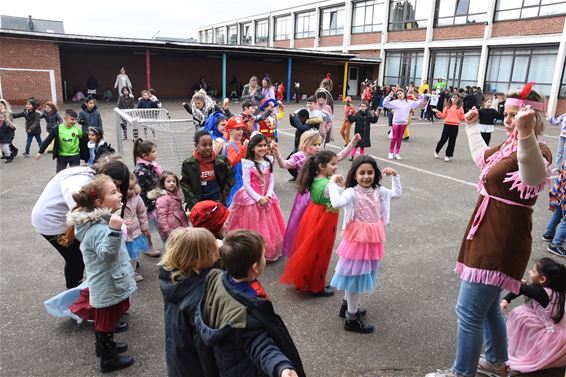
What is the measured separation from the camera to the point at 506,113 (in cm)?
259

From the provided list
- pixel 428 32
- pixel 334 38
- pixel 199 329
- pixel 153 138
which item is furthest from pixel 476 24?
pixel 199 329

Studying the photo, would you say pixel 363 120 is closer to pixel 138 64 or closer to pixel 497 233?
pixel 497 233

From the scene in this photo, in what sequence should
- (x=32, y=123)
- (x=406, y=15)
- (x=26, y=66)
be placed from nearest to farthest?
1. (x=32, y=123)
2. (x=26, y=66)
3. (x=406, y=15)

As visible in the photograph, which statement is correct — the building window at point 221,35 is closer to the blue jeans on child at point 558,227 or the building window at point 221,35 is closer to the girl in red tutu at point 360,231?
the blue jeans on child at point 558,227

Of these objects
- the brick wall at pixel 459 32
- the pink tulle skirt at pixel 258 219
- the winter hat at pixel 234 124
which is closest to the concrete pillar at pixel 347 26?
the brick wall at pixel 459 32

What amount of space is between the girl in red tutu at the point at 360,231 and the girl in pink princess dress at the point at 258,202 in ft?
4.56

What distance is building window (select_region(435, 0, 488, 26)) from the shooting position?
26.6m

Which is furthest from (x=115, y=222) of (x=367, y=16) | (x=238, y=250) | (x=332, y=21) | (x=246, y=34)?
(x=246, y=34)

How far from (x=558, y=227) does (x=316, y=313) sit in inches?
145

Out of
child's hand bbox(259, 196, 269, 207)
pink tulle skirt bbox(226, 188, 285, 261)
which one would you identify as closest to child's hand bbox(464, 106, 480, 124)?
child's hand bbox(259, 196, 269, 207)

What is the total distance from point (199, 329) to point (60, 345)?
6.43 ft

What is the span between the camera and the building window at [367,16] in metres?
34.7

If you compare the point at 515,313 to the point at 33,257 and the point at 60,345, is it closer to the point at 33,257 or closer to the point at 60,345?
the point at 60,345

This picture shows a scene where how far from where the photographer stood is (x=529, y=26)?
23375 millimetres
